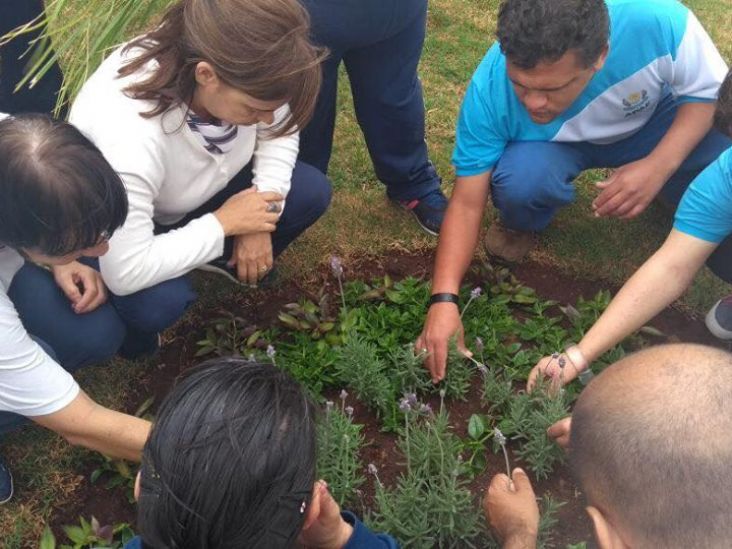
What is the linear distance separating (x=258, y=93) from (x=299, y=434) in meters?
1.09

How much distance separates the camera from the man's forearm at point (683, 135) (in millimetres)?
2824

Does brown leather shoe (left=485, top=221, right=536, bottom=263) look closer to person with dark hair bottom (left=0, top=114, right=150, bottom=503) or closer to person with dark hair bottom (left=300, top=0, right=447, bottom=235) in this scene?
person with dark hair bottom (left=300, top=0, right=447, bottom=235)

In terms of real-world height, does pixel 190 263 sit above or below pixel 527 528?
above

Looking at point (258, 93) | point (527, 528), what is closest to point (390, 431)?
point (527, 528)

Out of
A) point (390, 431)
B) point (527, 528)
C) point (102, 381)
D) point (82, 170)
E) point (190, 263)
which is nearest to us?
point (82, 170)

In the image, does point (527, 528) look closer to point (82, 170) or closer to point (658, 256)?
point (658, 256)

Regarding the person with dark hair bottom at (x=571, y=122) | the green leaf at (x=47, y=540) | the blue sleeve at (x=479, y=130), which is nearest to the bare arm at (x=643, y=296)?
the person with dark hair bottom at (x=571, y=122)

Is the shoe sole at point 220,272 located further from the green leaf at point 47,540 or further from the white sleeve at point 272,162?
the green leaf at point 47,540

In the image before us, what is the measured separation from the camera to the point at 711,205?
243cm

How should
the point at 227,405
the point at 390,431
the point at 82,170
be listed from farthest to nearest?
the point at 390,431
the point at 82,170
the point at 227,405

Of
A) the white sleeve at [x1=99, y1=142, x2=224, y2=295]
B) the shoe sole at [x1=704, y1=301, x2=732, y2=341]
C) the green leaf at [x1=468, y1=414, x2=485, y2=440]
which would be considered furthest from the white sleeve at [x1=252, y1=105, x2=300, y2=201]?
the shoe sole at [x1=704, y1=301, x2=732, y2=341]

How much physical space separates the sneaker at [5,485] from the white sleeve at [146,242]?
0.69 meters

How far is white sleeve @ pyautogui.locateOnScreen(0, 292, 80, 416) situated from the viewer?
1.92m

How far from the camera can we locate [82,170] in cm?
182
